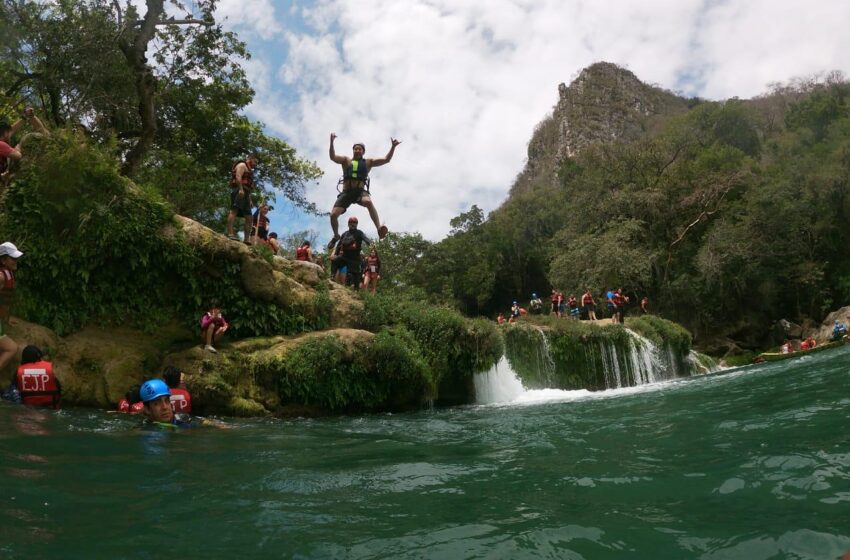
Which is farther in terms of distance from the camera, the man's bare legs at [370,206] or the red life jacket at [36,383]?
the man's bare legs at [370,206]

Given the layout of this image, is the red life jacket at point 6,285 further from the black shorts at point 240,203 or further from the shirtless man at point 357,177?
the shirtless man at point 357,177

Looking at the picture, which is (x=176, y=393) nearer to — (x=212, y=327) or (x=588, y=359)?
(x=212, y=327)

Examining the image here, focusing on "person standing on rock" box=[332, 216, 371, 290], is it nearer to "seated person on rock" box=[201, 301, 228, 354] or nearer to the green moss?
the green moss

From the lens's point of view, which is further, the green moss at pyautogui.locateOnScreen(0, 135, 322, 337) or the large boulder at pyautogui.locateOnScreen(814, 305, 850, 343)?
the large boulder at pyautogui.locateOnScreen(814, 305, 850, 343)

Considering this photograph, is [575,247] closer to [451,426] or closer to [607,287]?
[607,287]

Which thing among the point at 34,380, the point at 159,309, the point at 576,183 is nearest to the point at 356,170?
the point at 159,309

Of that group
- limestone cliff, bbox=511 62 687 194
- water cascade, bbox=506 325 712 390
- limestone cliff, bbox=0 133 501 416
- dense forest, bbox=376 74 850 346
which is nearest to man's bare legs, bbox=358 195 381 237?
limestone cliff, bbox=0 133 501 416

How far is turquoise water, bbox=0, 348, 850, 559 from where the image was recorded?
11.1 feet

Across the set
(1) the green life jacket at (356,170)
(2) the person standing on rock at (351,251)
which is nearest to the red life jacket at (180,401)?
(1) the green life jacket at (356,170)

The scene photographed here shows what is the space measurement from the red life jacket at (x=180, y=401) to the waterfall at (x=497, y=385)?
7.03 meters

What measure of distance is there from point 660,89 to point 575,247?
7644 cm

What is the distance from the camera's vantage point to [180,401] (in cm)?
801

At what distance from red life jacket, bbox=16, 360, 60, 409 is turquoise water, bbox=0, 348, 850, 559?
1.44 ft

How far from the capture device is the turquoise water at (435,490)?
3.38 m
